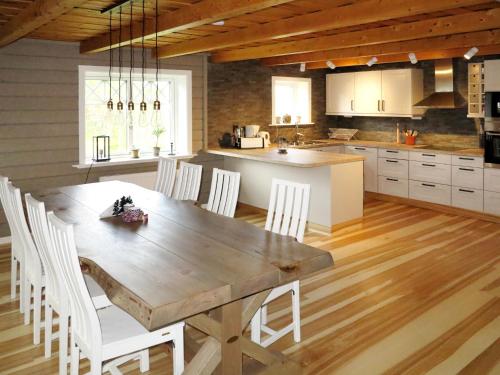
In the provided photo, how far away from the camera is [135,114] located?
676cm

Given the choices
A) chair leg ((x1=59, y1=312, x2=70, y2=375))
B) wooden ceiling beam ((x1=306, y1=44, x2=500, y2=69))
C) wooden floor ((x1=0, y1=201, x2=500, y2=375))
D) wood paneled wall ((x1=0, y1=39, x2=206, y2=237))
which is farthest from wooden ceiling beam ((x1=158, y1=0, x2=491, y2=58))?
chair leg ((x1=59, y1=312, x2=70, y2=375))

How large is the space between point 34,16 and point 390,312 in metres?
3.40

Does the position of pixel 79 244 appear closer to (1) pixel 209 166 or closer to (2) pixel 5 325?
(2) pixel 5 325

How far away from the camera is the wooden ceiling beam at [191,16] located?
3.07 m

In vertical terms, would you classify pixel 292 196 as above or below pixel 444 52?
below

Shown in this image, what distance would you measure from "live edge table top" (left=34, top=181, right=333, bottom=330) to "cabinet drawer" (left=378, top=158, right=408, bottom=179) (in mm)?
4538

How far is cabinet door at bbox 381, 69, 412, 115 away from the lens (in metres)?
7.46

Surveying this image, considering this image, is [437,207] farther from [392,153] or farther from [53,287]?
[53,287]

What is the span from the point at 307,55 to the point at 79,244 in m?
5.17

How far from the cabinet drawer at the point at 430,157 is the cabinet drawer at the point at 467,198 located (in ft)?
1.31

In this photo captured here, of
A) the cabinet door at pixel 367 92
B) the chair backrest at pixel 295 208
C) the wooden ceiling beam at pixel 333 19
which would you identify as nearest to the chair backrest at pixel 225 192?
the chair backrest at pixel 295 208

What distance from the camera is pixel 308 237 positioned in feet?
19.2

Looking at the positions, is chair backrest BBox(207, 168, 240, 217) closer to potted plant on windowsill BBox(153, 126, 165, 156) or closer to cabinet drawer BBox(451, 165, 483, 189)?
potted plant on windowsill BBox(153, 126, 165, 156)

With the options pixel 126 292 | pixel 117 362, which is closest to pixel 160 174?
pixel 117 362
